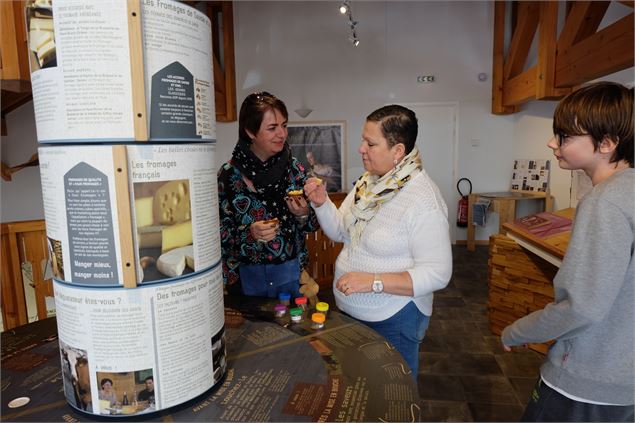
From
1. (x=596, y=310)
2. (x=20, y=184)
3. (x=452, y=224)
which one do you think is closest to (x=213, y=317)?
(x=596, y=310)

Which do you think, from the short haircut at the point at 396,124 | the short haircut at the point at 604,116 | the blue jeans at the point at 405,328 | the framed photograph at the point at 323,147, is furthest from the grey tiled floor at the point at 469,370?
the framed photograph at the point at 323,147

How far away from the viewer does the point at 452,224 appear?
22.5 ft

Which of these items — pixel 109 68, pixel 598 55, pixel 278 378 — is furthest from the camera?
pixel 598 55

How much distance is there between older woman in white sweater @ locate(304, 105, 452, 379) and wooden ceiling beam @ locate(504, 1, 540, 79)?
17.1ft

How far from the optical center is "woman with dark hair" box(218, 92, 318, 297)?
185 centimetres

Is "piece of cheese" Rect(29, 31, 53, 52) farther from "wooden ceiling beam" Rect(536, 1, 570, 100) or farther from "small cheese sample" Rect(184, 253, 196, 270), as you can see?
"wooden ceiling beam" Rect(536, 1, 570, 100)

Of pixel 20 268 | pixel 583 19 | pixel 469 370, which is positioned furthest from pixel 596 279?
pixel 583 19

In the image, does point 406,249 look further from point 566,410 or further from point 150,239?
point 150,239

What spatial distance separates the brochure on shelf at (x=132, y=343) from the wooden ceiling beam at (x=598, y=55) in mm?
3813

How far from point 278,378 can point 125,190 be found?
1.92 feet

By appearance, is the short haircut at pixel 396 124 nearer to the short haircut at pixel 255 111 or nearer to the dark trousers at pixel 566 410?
the short haircut at pixel 255 111

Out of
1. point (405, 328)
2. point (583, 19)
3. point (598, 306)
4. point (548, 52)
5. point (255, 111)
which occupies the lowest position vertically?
point (405, 328)

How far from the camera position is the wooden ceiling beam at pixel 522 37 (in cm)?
557

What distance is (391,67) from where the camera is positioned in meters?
6.74
